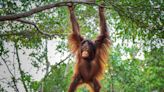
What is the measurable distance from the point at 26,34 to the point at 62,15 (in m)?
1.44

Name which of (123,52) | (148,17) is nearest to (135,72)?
(123,52)

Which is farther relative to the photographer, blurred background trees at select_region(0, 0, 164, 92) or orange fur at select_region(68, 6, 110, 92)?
orange fur at select_region(68, 6, 110, 92)

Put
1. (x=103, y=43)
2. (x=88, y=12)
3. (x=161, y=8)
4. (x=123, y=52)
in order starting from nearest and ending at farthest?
(x=161, y=8), (x=103, y=43), (x=88, y=12), (x=123, y=52)

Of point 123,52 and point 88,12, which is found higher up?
point 88,12

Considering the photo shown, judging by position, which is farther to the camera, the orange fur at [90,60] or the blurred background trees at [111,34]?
the orange fur at [90,60]

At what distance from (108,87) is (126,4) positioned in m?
5.21

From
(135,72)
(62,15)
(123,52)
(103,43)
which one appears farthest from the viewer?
(123,52)

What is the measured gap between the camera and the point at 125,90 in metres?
7.68

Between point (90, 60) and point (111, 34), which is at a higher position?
point (111, 34)

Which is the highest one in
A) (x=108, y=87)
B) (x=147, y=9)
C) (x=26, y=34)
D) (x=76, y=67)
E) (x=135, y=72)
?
(x=147, y=9)

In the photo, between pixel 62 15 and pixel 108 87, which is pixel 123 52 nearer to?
pixel 108 87

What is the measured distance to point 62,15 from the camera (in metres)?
6.50

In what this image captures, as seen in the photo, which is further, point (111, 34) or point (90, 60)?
point (111, 34)

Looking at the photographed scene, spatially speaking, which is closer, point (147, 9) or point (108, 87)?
point (147, 9)
